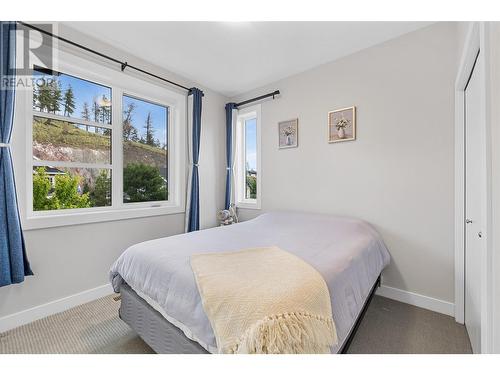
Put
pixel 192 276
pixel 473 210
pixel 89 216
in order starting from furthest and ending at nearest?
pixel 89 216 < pixel 473 210 < pixel 192 276

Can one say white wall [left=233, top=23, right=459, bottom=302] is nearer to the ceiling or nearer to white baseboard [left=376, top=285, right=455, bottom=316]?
white baseboard [left=376, top=285, right=455, bottom=316]

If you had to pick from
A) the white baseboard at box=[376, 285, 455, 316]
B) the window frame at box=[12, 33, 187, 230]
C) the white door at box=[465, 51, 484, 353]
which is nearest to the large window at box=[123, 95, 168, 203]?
the window frame at box=[12, 33, 187, 230]

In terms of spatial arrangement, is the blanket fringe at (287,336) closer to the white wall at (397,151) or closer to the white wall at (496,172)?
the white wall at (496,172)

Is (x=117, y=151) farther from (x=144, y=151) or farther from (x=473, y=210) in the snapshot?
(x=473, y=210)

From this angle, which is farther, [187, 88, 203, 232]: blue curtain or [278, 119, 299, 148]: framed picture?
[187, 88, 203, 232]: blue curtain

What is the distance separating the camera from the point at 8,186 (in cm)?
159

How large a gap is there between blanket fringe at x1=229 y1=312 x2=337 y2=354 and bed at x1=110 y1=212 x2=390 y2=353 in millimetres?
187

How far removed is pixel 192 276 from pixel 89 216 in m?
1.58

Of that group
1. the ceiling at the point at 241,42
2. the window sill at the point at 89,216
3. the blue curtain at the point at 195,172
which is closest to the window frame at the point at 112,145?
the window sill at the point at 89,216

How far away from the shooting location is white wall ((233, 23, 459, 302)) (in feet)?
6.11

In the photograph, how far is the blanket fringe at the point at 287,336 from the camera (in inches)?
30.3
